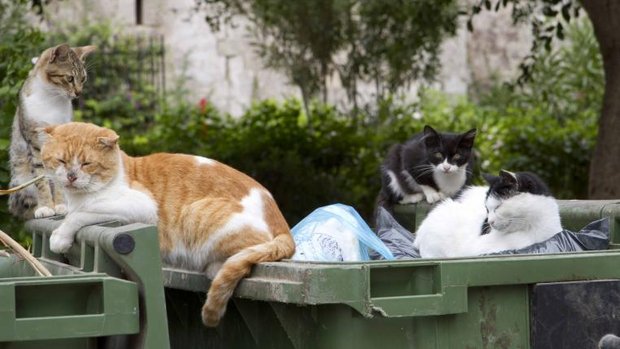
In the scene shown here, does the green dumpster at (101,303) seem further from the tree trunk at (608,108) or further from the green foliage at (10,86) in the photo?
the tree trunk at (608,108)

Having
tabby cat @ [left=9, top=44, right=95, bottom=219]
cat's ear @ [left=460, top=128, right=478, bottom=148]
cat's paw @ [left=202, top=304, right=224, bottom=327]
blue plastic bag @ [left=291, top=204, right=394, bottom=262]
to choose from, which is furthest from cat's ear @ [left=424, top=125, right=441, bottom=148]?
cat's paw @ [left=202, top=304, right=224, bottom=327]

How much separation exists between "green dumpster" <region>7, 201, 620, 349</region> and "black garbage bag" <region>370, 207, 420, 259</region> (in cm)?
92

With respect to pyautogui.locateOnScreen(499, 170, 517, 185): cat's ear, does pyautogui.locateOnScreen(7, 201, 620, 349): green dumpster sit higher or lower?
lower

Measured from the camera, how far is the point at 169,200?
122 inches

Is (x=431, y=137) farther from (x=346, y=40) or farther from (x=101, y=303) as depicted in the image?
(x=346, y=40)

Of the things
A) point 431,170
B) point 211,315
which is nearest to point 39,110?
point 211,315

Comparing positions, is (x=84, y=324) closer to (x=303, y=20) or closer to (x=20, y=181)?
(x=20, y=181)

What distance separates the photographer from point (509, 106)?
13.4m

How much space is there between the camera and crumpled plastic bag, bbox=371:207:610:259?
120 inches

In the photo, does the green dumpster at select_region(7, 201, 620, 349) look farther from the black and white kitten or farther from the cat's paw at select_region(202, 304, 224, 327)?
the black and white kitten

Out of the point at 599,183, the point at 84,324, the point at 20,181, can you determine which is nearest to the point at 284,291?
the point at 84,324

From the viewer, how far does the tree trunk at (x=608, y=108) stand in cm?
716

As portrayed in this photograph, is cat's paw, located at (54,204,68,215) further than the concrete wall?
No

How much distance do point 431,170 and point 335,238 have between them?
2654 mm
